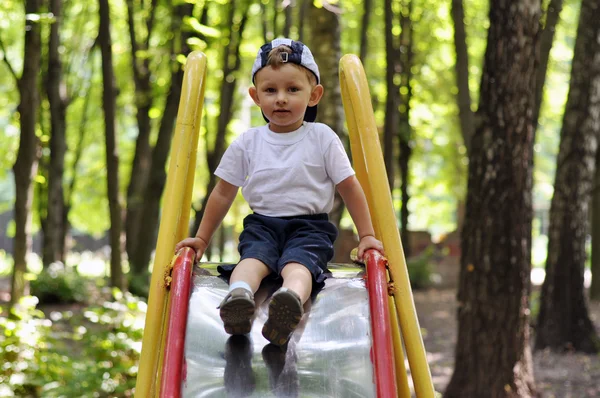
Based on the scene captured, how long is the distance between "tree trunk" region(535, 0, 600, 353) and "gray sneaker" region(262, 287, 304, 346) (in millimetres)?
7287

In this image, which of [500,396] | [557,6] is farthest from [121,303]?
[557,6]

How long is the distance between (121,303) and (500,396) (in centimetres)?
352

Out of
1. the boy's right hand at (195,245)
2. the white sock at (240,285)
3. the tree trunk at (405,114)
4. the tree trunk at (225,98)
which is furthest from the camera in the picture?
the tree trunk at (405,114)

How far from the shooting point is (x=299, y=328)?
3105 mm

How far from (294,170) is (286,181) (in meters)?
0.06

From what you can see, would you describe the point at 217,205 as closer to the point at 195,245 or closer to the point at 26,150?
the point at 195,245

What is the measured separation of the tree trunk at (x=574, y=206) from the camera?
9.47 meters

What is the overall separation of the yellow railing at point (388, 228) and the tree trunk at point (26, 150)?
16.5 feet

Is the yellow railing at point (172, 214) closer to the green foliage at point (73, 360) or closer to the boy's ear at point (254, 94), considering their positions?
the boy's ear at point (254, 94)

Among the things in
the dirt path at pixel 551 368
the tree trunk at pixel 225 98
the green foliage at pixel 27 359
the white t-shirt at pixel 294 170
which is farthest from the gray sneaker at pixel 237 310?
the tree trunk at pixel 225 98

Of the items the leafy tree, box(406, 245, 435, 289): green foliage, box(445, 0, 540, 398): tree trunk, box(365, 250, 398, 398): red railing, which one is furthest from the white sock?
box(406, 245, 435, 289): green foliage

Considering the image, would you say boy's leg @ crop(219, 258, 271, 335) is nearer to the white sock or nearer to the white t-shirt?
the white sock

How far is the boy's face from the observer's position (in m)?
3.41

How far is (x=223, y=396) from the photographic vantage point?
286 centimetres
